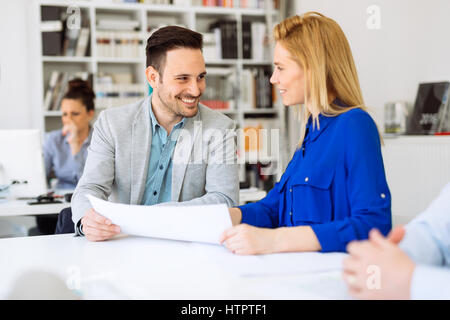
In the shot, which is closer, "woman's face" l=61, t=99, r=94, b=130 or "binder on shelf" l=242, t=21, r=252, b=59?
"woman's face" l=61, t=99, r=94, b=130

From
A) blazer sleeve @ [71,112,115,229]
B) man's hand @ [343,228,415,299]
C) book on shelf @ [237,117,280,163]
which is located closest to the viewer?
man's hand @ [343,228,415,299]

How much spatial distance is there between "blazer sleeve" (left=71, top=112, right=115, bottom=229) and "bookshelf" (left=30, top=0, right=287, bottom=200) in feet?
8.22

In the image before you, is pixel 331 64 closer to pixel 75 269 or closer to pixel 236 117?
pixel 75 269

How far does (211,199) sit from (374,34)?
2595 mm

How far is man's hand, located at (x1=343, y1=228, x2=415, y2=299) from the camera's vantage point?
70cm

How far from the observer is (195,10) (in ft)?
14.2

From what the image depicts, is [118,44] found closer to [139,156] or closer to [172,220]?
[139,156]

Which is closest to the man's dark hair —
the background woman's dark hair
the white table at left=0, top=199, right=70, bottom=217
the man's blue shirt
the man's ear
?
the man's ear

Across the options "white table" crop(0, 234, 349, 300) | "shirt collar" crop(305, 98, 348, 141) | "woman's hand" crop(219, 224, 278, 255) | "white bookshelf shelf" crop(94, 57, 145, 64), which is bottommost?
"white table" crop(0, 234, 349, 300)

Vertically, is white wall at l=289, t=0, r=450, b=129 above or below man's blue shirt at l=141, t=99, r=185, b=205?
above

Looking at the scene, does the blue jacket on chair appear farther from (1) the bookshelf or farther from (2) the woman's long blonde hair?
(1) the bookshelf

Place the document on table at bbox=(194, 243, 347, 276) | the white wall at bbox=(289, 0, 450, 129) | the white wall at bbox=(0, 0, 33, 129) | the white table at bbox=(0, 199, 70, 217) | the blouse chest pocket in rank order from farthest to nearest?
the white wall at bbox=(0, 0, 33, 129) → the white wall at bbox=(289, 0, 450, 129) → the white table at bbox=(0, 199, 70, 217) → the blouse chest pocket → the document on table at bbox=(194, 243, 347, 276)

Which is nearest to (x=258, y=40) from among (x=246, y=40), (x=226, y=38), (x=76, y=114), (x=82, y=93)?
(x=246, y=40)

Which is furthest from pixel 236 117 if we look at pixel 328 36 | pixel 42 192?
pixel 328 36
